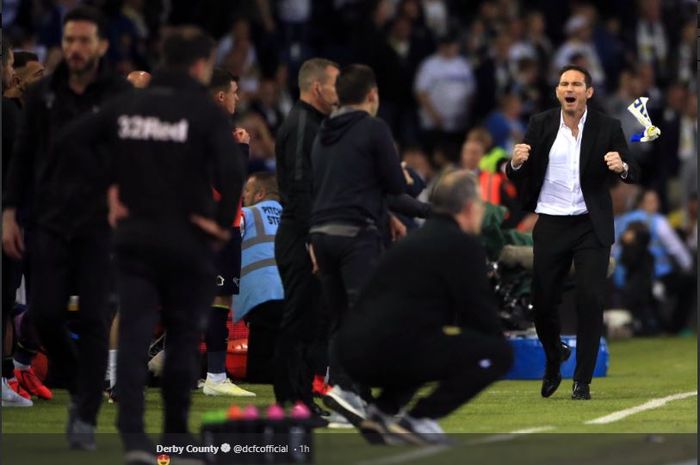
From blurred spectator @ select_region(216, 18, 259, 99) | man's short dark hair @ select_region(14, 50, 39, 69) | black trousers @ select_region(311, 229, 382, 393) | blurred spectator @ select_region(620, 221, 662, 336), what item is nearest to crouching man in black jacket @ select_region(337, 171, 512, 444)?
black trousers @ select_region(311, 229, 382, 393)

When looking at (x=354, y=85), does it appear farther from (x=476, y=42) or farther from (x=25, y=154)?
(x=476, y=42)

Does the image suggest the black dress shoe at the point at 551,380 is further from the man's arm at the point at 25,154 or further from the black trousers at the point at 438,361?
the man's arm at the point at 25,154

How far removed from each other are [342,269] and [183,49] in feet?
6.57

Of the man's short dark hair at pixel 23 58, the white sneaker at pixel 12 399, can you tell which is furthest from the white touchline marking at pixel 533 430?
the man's short dark hair at pixel 23 58

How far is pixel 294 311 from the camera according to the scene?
980 centimetres

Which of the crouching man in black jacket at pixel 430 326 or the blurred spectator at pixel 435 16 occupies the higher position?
the blurred spectator at pixel 435 16

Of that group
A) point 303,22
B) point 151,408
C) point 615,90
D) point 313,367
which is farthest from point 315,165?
point 615,90

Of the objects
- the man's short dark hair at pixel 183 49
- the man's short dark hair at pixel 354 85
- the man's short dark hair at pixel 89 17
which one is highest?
the man's short dark hair at pixel 89 17

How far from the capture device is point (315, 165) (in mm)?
9602

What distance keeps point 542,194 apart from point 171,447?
457 cm

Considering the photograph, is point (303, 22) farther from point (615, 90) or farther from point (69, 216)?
point (69, 216)

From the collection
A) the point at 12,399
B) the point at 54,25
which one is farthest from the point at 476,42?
the point at 12,399

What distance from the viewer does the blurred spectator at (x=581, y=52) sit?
883 inches

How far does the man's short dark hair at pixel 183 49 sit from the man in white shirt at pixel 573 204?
3.96m
